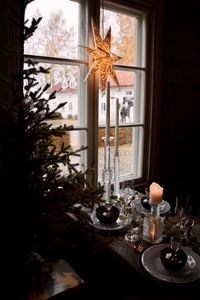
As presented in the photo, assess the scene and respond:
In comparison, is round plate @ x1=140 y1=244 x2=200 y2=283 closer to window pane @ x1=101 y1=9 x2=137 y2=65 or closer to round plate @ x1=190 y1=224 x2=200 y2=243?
round plate @ x1=190 y1=224 x2=200 y2=243

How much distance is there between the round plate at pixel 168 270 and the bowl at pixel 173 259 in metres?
0.02

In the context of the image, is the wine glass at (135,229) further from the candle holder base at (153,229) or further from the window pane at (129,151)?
the window pane at (129,151)

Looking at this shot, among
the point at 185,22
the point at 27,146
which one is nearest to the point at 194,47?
the point at 185,22

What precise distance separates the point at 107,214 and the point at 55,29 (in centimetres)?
123

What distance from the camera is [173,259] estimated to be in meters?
0.98

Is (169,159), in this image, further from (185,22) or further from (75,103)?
(185,22)

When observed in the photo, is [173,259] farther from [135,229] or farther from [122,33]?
[122,33]

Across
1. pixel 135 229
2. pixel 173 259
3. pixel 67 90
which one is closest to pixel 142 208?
pixel 135 229

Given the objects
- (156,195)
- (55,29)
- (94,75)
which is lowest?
(156,195)

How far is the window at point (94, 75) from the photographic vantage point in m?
1.72

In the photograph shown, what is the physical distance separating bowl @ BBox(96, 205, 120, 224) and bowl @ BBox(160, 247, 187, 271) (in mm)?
347

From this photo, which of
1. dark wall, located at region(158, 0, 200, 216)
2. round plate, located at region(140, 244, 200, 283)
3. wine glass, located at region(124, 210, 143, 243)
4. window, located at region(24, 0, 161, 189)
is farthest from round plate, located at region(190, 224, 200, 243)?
dark wall, located at region(158, 0, 200, 216)

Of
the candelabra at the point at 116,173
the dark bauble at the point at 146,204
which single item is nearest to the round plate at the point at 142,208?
the dark bauble at the point at 146,204

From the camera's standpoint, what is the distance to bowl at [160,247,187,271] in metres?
0.97
